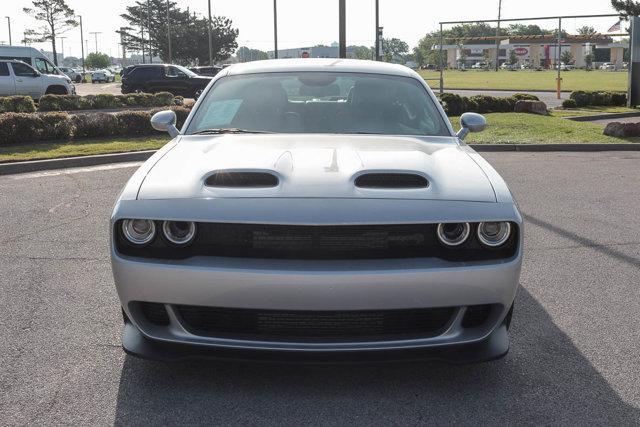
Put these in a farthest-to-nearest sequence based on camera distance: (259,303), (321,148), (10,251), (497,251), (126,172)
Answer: (126,172) → (10,251) → (321,148) → (497,251) → (259,303)

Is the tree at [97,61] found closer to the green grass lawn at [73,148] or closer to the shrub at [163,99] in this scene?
the shrub at [163,99]

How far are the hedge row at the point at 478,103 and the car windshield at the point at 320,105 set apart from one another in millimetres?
13425

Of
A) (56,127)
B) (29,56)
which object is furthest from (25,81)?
(56,127)

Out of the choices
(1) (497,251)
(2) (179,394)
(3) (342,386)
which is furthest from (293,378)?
(1) (497,251)

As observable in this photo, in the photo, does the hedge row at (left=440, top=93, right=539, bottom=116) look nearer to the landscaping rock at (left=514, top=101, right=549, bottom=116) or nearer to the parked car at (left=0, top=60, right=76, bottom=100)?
the landscaping rock at (left=514, top=101, right=549, bottom=116)

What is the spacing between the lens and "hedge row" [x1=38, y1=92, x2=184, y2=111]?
68.3ft

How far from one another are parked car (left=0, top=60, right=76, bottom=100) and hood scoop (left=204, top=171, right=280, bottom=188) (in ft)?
80.4

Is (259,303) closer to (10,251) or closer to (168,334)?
(168,334)

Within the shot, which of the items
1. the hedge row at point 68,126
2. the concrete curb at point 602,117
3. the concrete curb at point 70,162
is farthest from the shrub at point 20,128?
the concrete curb at point 602,117

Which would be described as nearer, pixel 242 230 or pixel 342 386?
pixel 242 230

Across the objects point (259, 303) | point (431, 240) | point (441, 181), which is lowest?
point (259, 303)

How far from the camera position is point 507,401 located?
3.04m

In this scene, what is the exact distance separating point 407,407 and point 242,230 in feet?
3.36

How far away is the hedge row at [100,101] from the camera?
68.3 feet
